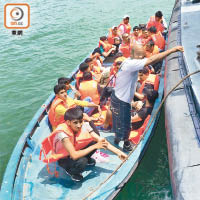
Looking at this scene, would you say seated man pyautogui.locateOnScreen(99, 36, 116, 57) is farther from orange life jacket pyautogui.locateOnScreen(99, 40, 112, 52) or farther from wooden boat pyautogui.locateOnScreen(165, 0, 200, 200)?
wooden boat pyautogui.locateOnScreen(165, 0, 200, 200)

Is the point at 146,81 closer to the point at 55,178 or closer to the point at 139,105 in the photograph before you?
the point at 139,105

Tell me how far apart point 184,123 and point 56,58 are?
23.8 feet

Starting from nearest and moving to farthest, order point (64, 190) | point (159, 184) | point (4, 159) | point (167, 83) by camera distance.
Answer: point (64, 190) → point (159, 184) → point (167, 83) → point (4, 159)

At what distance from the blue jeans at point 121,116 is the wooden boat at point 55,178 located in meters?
0.28

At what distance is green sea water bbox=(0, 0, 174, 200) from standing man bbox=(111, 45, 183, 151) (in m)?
0.75

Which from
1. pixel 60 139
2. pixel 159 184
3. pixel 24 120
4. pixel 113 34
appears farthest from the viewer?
pixel 113 34

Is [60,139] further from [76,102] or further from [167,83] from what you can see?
[167,83]

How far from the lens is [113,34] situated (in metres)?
8.21

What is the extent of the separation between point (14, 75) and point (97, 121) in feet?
16.9

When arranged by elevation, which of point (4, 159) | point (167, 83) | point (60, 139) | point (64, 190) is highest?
point (167, 83)

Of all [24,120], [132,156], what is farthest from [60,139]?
[24,120]

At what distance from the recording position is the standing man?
2936mm

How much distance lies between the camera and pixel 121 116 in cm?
353

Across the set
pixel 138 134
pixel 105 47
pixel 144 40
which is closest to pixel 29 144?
pixel 138 134
